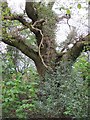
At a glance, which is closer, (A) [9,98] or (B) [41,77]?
(A) [9,98]

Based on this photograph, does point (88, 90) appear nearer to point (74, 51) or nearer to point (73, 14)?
point (74, 51)

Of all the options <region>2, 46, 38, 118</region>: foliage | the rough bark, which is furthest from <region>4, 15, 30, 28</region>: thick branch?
<region>2, 46, 38, 118</region>: foliage

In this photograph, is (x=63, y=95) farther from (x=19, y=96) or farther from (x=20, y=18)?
(x=20, y=18)

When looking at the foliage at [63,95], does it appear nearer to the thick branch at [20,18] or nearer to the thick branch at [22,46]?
the thick branch at [22,46]

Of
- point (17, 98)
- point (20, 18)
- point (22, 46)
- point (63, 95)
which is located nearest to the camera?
point (63, 95)

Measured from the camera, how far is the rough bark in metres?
3.60

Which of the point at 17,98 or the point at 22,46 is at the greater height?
the point at 22,46

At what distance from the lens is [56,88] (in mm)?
3357

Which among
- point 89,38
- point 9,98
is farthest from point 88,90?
point 9,98

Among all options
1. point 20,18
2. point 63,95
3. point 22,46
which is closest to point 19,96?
point 63,95

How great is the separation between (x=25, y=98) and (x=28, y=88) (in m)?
0.14

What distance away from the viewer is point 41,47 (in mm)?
3791

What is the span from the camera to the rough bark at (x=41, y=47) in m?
3.60

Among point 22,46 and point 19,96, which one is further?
point 22,46
